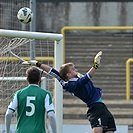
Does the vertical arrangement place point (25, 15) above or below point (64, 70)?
above

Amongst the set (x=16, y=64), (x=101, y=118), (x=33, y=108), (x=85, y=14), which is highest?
(x=85, y=14)

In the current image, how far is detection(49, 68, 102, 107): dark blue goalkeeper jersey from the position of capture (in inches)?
313

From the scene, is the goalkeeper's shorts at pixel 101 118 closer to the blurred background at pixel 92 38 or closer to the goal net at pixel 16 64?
the goal net at pixel 16 64

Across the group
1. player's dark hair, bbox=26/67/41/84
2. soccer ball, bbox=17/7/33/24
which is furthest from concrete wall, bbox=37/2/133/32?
player's dark hair, bbox=26/67/41/84

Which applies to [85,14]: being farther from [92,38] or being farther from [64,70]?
[64,70]

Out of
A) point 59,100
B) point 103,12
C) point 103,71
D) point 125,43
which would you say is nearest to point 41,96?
point 59,100

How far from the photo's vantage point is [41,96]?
7254mm

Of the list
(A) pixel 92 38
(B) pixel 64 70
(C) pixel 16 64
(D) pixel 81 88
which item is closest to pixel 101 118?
(D) pixel 81 88

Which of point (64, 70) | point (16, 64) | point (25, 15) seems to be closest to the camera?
point (64, 70)

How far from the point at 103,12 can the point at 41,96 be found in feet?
36.5

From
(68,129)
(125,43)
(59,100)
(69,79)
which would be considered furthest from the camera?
(125,43)

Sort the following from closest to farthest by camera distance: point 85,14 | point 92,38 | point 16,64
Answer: point 16,64 < point 92,38 < point 85,14

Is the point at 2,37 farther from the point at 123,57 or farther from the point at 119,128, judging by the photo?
the point at 123,57

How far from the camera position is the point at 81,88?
26.5 ft
